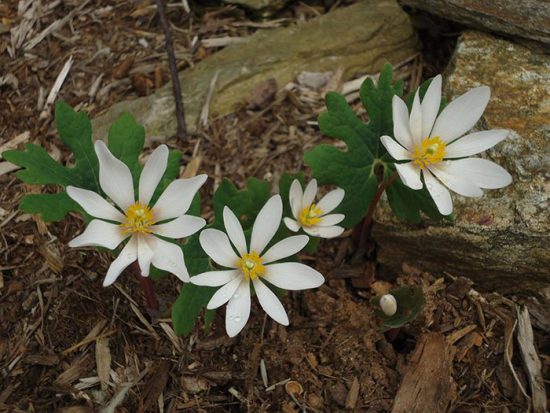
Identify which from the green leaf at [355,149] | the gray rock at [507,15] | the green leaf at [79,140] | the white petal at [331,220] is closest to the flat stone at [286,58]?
the gray rock at [507,15]

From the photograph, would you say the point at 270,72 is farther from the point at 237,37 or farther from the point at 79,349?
the point at 79,349

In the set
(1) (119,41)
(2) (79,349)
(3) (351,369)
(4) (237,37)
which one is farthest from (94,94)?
(3) (351,369)

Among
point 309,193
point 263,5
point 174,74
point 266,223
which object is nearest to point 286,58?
point 263,5

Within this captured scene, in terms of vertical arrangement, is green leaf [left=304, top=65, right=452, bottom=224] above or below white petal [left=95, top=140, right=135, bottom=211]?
below

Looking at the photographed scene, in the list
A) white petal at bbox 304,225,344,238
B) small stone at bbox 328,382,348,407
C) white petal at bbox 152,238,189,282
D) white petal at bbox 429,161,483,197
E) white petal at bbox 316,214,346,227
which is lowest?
Answer: small stone at bbox 328,382,348,407

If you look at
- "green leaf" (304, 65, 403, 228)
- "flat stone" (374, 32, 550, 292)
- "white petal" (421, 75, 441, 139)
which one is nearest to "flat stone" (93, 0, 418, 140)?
"flat stone" (374, 32, 550, 292)

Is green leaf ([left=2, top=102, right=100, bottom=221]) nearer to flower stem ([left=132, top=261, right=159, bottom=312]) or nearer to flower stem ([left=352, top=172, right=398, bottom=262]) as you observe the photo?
flower stem ([left=132, top=261, right=159, bottom=312])
